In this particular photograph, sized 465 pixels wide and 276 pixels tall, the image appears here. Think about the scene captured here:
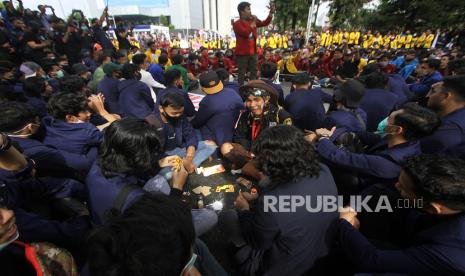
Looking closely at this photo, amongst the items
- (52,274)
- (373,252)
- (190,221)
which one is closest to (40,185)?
(52,274)

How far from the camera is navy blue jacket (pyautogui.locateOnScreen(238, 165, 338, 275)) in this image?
151 cm

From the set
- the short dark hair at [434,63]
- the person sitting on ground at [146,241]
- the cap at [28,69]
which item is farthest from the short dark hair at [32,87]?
the short dark hair at [434,63]

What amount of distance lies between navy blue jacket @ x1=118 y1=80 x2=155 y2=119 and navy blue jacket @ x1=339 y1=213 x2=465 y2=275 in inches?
152

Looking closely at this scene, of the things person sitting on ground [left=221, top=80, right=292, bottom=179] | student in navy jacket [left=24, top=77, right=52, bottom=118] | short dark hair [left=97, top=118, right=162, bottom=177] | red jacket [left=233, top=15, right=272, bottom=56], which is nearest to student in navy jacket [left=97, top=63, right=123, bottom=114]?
student in navy jacket [left=24, top=77, right=52, bottom=118]

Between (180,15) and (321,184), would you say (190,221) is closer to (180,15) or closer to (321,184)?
(321,184)

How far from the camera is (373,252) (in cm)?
146

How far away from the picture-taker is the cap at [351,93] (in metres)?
2.86

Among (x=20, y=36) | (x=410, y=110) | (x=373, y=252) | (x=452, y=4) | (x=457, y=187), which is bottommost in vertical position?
(x=373, y=252)

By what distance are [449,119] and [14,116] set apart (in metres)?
4.11

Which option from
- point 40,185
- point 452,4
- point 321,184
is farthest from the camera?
point 452,4

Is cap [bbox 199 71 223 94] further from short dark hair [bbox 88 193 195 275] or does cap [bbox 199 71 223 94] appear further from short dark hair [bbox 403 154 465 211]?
short dark hair [bbox 88 193 195 275]

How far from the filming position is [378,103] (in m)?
3.91

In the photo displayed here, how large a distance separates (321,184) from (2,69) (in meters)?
5.48

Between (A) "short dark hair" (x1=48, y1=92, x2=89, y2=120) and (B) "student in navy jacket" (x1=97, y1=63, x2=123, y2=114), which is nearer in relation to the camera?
(A) "short dark hair" (x1=48, y1=92, x2=89, y2=120)
